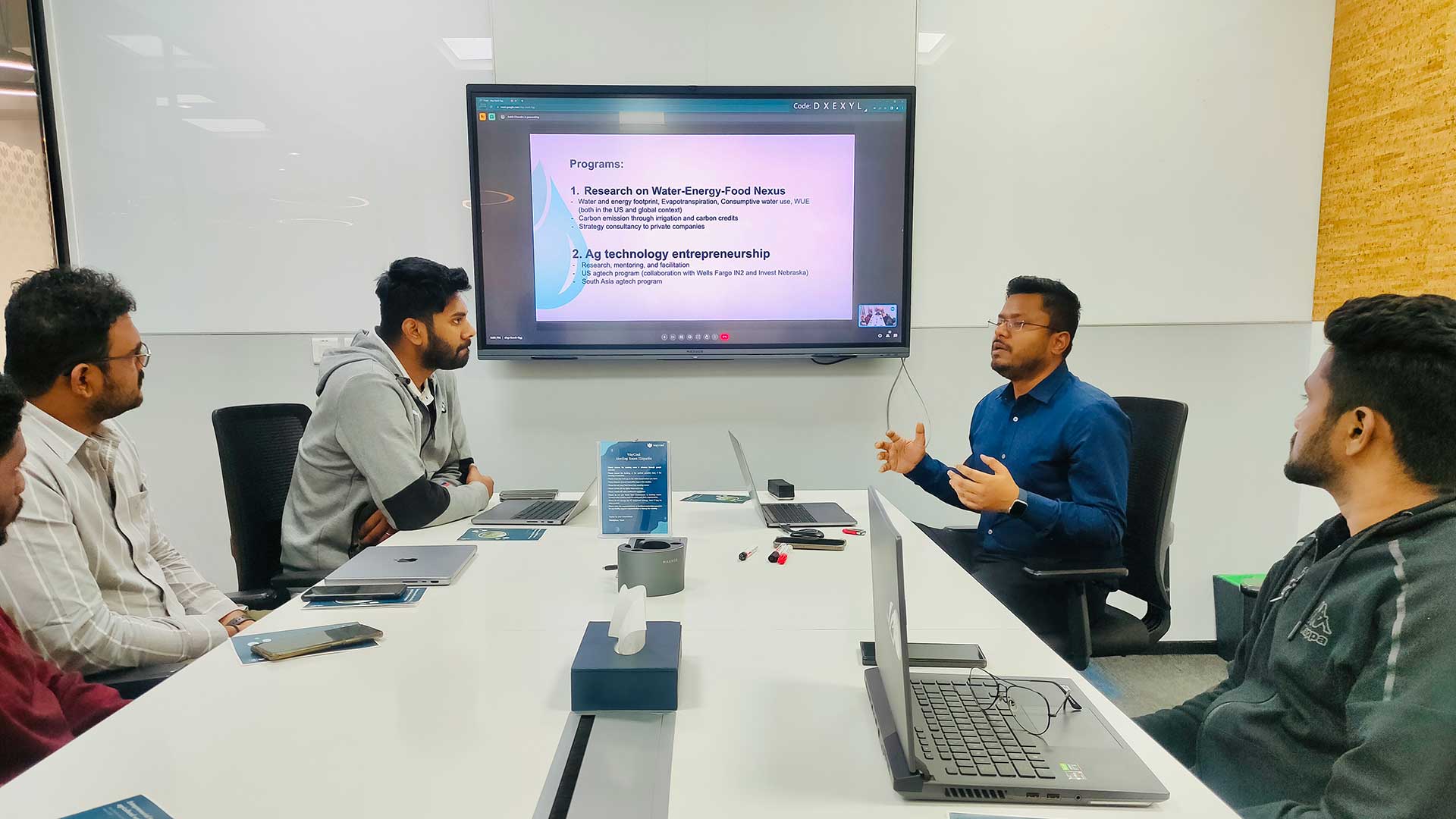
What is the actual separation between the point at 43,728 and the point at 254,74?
275 centimetres

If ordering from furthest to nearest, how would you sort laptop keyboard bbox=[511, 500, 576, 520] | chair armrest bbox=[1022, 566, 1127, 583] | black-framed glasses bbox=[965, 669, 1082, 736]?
laptop keyboard bbox=[511, 500, 576, 520]
chair armrest bbox=[1022, 566, 1127, 583]
black-framed glasses bbox=[965, 669, 1082, 736]

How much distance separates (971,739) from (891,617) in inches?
7.7

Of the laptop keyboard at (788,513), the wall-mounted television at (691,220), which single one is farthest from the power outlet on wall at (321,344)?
the laptop keyboard at (788,513)

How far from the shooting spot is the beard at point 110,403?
59.3 inches

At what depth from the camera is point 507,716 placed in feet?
3.25

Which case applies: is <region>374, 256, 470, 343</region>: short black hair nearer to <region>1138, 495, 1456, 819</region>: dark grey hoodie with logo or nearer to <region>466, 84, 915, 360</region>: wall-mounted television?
<region>466, 84, 915, 360</region>: wall-mounted television

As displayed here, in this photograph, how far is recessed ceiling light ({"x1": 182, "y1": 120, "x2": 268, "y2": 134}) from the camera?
9.58ft

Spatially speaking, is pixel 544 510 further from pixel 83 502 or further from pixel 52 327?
pixel 52 327

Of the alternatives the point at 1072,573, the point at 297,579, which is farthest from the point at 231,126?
A: the point at 1072,573

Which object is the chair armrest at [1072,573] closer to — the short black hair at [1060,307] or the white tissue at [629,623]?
the short black hair at [1060,307]

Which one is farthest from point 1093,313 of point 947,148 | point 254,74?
point 254,74

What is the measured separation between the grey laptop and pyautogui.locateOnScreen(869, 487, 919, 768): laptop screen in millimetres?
948

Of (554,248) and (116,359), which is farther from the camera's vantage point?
(554,248)

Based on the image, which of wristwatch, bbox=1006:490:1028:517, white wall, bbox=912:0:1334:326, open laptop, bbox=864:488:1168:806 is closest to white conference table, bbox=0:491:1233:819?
open laptop, bbox=864:488:1168:806
